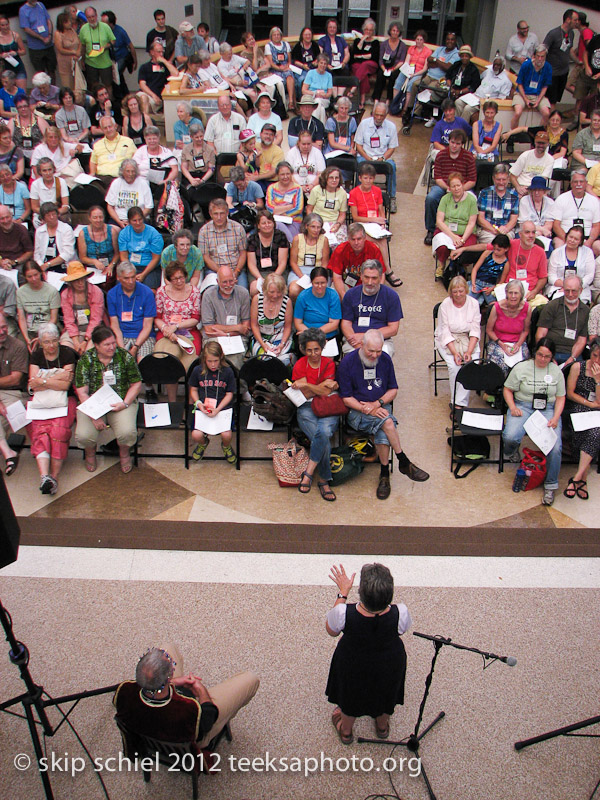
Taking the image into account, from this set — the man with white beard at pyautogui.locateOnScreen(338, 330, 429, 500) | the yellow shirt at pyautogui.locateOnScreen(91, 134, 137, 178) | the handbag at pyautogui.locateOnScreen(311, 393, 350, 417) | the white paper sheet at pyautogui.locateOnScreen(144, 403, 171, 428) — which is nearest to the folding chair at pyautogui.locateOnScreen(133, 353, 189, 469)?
the white paper sheet at pyautogui.locateOnScreen(144, 403, 171, 428)

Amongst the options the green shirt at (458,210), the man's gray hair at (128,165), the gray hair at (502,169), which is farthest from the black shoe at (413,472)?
the man's gray hair at (128,165)

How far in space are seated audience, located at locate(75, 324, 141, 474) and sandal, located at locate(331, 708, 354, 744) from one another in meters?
2.82

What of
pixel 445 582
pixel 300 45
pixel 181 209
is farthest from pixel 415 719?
pixel 300 45

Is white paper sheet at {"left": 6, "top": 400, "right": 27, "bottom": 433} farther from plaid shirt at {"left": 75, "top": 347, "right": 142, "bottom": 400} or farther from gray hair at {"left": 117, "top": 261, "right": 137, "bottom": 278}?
gray hair at {"left": 117, "top": 261, "right": 137, "bottom": 278}

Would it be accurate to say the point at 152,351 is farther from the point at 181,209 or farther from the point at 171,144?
the point at 171,144

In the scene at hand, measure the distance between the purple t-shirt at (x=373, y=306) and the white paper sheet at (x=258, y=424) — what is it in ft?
3.97

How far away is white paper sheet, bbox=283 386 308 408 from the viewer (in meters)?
5.62

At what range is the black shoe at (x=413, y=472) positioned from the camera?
5.58m

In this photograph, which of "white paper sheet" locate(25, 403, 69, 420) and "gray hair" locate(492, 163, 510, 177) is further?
"gray hair" locate(492, 163, 510, 177)

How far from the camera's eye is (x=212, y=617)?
409 centimetres

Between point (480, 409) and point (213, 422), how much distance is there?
2.10m

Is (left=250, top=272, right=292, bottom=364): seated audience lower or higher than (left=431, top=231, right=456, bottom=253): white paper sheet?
lower

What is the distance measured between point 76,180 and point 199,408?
3773 millimetres

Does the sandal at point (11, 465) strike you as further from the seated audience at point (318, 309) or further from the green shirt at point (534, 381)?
the green shirt at point (534, 381)
